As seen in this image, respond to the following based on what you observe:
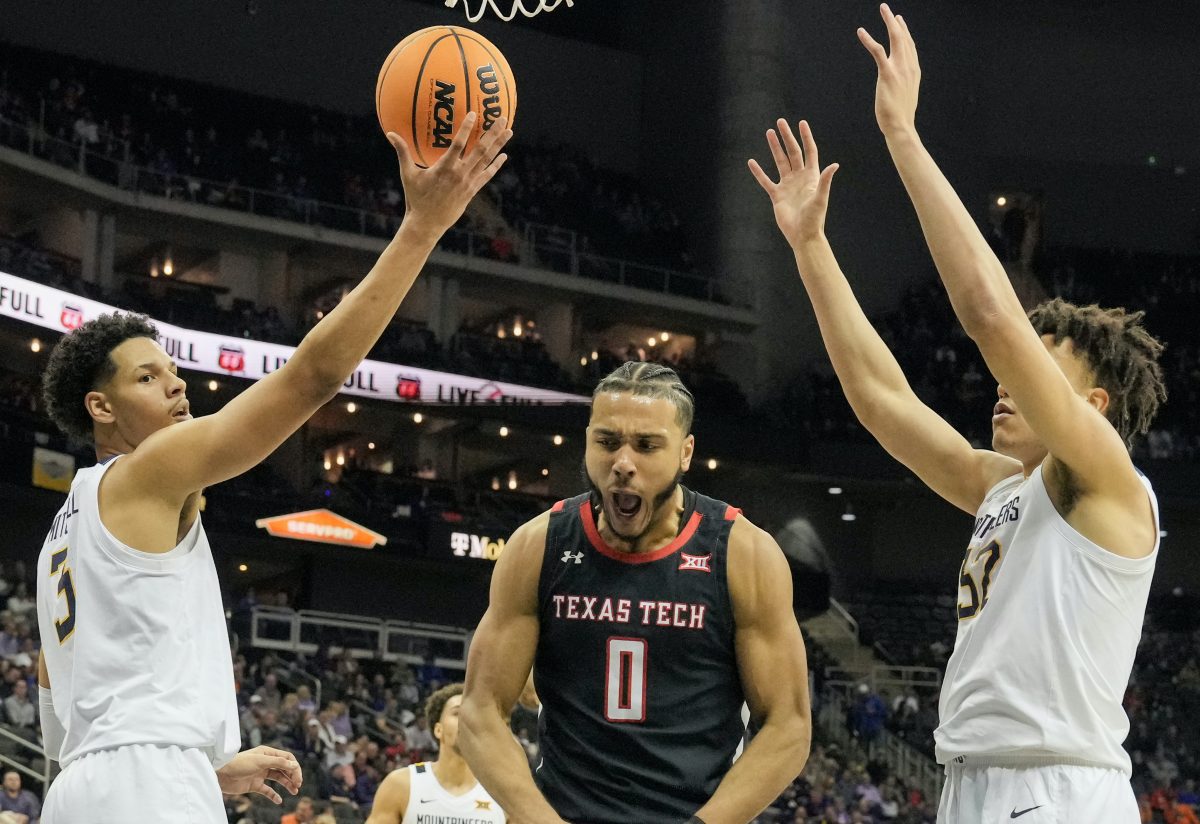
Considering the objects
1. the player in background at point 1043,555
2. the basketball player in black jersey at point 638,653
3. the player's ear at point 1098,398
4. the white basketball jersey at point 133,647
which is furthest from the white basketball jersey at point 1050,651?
the white basketball jersey at point 133,647

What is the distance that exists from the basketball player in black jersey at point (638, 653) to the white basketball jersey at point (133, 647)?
738mm

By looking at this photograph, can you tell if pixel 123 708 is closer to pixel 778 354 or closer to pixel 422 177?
pixel 422 177

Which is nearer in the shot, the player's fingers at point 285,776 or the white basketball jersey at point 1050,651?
the white basketball jersey at point 1050,651

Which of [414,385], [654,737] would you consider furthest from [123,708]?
[414,385]

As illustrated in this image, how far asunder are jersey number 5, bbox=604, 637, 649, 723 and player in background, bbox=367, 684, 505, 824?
12.8 ft

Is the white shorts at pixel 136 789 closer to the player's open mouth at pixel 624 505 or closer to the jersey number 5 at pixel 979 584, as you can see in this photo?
the player's open mouth at pixel 624 505

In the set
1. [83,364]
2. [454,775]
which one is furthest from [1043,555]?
[454,775]

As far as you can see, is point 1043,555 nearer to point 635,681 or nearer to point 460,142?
point 635,681

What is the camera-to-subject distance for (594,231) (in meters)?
36.5

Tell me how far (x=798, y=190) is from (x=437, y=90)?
1.34m

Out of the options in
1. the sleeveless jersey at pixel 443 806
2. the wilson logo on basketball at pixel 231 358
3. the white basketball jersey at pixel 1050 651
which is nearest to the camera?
the white basketball jersey at pixel 1050 651

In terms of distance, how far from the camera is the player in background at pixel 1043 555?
3877 millimetres

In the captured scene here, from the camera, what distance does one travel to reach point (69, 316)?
27250mm

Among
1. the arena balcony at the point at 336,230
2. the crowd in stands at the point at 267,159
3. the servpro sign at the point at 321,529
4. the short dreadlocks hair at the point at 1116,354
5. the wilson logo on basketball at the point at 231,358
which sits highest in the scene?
the crowd in stands at the point at 267,159
